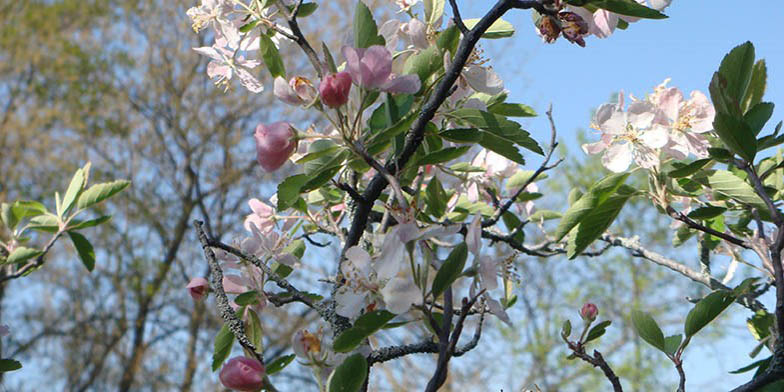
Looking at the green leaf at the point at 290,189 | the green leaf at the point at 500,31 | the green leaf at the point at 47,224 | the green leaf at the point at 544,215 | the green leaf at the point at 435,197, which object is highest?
the green leaf at the point at 47,224

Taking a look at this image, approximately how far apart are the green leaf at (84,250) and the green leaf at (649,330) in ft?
3.01

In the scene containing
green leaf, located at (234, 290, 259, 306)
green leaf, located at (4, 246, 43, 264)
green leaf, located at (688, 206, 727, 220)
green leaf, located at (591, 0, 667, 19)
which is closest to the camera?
green leaf, located at (591, 0, 667, 19)

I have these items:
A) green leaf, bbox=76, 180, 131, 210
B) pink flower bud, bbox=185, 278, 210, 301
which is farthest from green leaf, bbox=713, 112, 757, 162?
green leaf, bbox=76, 180, 131, 210

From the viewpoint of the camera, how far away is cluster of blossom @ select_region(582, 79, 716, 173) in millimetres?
868

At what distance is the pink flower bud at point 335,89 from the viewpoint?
1.93 ft

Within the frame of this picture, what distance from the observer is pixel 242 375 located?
0.53 metres

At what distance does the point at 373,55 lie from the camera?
59 centimetres

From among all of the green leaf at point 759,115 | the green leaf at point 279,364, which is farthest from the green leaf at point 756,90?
the green leaf at point 279,364

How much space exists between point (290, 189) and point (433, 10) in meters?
0.29

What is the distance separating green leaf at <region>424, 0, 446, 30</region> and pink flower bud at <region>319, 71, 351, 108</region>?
0.25m

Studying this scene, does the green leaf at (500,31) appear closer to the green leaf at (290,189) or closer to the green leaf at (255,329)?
the green leaf at (290,189)

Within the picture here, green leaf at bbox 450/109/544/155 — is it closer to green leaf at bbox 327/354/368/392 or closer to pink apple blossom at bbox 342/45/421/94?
pink apple blossom at bbox 342/45/421/94

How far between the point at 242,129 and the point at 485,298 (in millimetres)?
6196

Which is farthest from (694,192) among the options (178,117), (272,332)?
(178,117)
